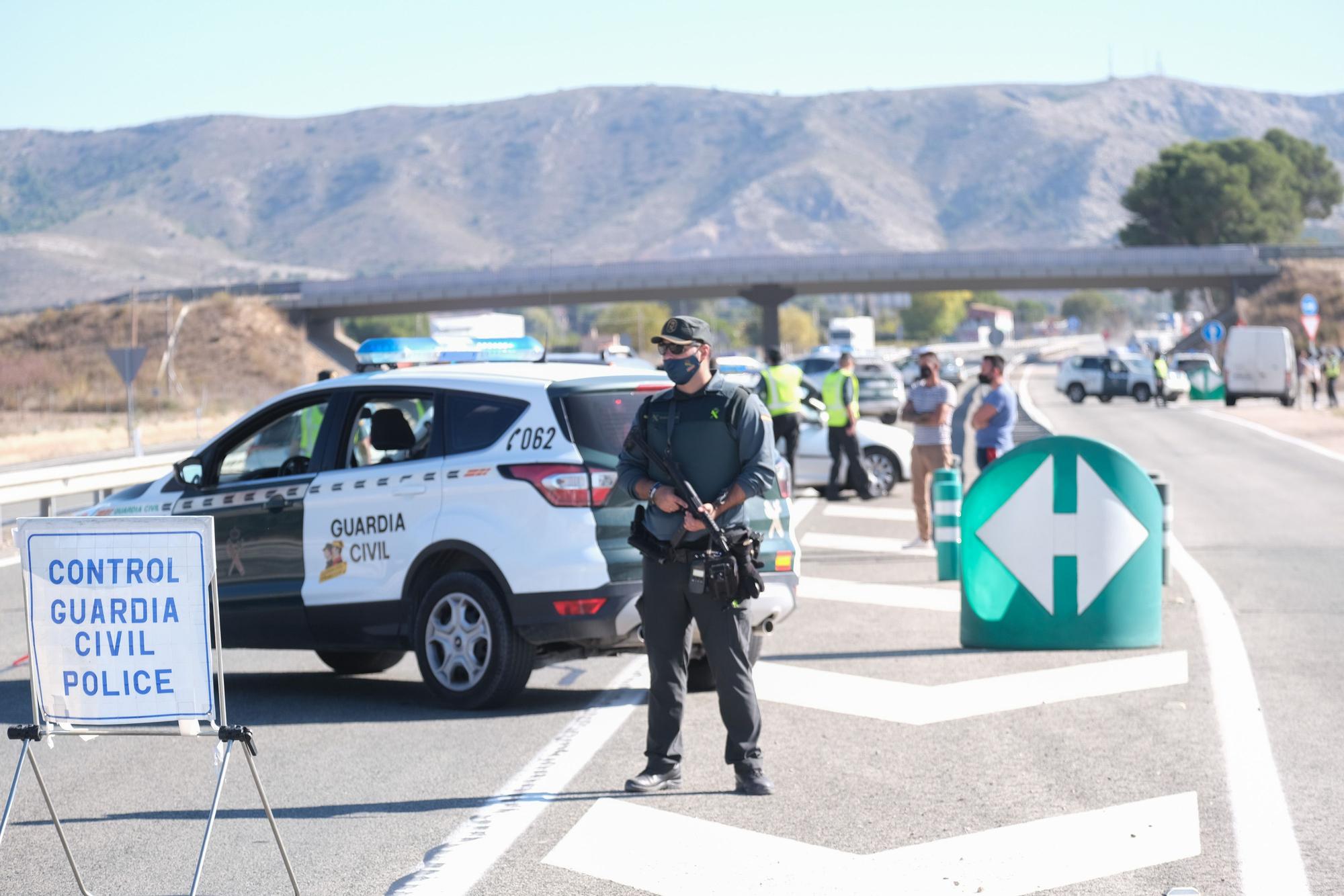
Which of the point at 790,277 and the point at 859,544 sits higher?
the point at 790,277

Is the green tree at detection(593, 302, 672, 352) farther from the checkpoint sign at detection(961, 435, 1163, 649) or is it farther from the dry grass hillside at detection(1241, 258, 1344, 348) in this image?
the checkpoint sign at detection(961, 435, 1163, 649)

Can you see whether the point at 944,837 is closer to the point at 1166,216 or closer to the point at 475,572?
the point at 475,572

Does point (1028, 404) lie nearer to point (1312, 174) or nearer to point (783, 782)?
point (783, 782)

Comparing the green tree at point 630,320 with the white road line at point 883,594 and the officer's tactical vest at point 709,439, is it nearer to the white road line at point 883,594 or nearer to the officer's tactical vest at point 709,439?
the white road line at point 883,594

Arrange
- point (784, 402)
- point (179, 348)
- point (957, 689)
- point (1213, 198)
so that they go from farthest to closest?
point (1213, 198) < point (179, 348) < point (784, 402) < point (957, 689)

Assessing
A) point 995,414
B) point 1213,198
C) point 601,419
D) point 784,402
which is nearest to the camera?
point 601,419

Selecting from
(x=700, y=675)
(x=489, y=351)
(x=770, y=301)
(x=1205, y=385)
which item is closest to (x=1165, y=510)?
(x=700, y=675)

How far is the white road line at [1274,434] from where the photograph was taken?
29.4 m

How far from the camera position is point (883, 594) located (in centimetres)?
1291

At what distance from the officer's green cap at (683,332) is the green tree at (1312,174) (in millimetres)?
154435

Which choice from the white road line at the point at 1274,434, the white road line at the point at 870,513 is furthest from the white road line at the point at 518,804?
the white road line at the point at 1274,434

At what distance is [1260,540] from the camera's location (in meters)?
16.4

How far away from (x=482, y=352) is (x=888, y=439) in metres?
13.0

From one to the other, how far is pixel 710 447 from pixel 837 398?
526 inches
